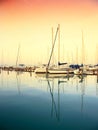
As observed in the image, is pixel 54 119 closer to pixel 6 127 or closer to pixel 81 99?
pixel 6 127

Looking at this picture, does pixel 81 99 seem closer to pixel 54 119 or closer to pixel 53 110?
pixel 53 110

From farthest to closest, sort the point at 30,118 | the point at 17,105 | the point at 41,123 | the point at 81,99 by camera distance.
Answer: the point at 81,99 → the point at 17,105 → the point at 30,118 → the point at 41,123

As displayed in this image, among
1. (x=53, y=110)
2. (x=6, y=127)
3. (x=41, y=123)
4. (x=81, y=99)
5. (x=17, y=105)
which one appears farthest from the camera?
(x=81, y=99)

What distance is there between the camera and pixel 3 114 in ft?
19.9

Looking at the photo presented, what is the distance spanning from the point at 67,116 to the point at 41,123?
0.74m

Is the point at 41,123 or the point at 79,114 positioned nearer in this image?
the point at 41,123

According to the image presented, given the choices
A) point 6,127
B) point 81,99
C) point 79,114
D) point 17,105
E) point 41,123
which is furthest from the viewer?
point 81,99

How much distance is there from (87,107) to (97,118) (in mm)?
1297

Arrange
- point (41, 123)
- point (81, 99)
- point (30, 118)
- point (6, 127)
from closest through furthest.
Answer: point (6, 127) → point (41, 123) → point (30, 118) → point (81, 99)

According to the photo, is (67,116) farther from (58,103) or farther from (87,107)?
(58,103)

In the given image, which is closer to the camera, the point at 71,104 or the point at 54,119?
the point at 54,119

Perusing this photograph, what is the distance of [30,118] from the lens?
5703mm

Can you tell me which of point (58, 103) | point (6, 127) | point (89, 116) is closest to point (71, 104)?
point (58, 103)

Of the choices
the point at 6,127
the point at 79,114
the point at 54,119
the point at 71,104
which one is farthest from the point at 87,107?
the point at 6,127
